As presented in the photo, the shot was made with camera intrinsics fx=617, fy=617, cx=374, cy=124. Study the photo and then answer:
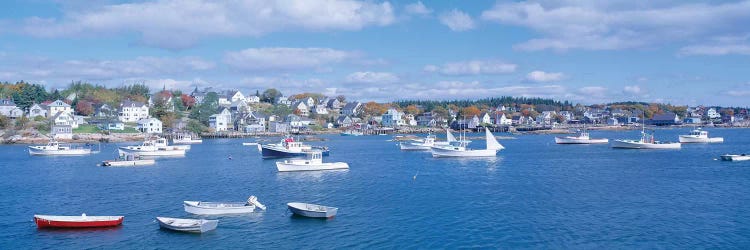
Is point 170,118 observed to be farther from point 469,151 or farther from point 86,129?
point 469,151

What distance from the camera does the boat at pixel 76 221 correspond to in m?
28.5

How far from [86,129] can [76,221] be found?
346 ft

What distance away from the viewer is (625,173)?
5125cm

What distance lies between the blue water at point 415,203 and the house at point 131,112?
84.0 meters

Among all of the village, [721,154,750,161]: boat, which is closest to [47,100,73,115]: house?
the village

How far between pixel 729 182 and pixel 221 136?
108 metres

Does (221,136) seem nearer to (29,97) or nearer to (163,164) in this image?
(29,97)

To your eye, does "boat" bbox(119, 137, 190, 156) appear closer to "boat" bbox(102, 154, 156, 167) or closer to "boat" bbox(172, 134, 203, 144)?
"boat" bbox(102, 154, 156, 167)

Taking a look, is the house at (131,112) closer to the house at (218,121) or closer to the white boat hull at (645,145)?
the house at (218,121)

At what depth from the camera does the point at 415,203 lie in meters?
35.9

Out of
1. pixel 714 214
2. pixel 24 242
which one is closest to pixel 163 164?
pixel 24 242

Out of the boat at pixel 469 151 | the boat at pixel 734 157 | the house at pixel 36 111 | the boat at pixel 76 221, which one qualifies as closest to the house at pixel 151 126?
the house at pixel 36 111

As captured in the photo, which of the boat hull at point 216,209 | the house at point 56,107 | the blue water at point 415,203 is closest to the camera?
the blue water at point 415,203

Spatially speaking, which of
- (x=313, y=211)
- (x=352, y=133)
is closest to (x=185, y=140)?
(x=352, y=133)
